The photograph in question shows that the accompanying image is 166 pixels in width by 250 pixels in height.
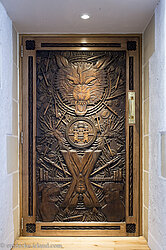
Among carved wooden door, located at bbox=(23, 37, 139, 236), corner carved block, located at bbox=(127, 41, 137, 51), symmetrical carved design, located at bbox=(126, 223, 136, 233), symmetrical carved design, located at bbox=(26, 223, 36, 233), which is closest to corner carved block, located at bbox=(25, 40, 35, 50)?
carved wooden door, located at bbox=(23, 37, 139, 236)

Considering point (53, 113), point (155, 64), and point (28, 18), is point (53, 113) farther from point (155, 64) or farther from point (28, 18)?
point (155, 64)

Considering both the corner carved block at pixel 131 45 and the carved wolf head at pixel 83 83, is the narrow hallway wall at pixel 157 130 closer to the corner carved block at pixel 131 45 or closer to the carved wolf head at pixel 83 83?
the corner carved block at pixel 131 45

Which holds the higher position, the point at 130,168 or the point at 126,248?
the point at 130,168

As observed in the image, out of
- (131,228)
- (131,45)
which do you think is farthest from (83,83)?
(131,228)

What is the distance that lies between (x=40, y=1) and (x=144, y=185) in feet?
6.35

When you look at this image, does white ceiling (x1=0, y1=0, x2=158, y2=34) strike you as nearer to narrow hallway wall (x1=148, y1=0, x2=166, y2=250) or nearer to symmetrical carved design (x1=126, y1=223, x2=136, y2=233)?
narrow hallway wall (x1=148, y1=0, x2=166, y2=250)

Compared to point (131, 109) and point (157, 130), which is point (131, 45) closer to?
point (131, 109)

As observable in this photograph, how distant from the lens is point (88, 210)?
2.93 meters

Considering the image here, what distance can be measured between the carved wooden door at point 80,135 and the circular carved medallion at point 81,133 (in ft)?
0.03

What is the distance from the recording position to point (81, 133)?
9.67 feet

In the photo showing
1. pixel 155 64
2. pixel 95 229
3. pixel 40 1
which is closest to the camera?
pixel 40 1

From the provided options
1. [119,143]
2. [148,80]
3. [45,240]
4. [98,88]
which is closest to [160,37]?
[148,80]

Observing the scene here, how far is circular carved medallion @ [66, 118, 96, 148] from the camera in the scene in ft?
9.65

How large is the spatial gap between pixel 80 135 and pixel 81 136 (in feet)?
0.05
